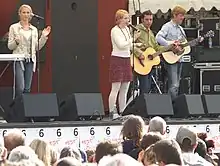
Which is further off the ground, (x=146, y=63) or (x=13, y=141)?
(x=146, y=63)

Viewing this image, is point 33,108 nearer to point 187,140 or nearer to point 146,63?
point 146,63

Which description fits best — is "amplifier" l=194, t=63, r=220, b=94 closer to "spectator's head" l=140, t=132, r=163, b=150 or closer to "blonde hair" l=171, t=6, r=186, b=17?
Answer: "blonde hair" l=171, t=6, r=186, b=17

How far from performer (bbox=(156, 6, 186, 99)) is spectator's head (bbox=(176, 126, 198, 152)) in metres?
5.56

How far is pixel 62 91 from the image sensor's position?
1270 cm

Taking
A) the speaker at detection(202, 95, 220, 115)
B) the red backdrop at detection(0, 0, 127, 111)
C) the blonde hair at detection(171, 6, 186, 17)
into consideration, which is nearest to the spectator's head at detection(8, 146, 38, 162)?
the speaker at detection(202, 95, 220, 115)

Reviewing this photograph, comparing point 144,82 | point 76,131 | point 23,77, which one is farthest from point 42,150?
point 144,82

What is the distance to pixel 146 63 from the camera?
11688 mm

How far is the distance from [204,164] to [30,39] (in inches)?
220

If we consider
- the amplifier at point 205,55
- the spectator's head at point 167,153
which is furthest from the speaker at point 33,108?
the spectator's head at point 167,153

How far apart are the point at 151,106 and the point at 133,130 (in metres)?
3.96

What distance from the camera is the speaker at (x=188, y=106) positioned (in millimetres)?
10928

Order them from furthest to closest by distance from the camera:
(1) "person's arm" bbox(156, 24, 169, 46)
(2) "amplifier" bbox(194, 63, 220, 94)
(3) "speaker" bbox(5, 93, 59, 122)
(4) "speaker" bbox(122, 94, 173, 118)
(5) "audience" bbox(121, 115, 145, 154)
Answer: (2) "amplifier" bbox(194, 63, 220, 94)
(1) "person's arm" bbox(156, 24, 169, 46)
(4) "speaker" bbox(122, 94, 173, 118)
(3) "speaker" bbox(5, 93, 59, 122)
(5) "audience" bbox(121, 115, 145, 154)

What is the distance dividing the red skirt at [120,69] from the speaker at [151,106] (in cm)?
44

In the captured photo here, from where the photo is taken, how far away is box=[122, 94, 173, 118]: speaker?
10617mm
